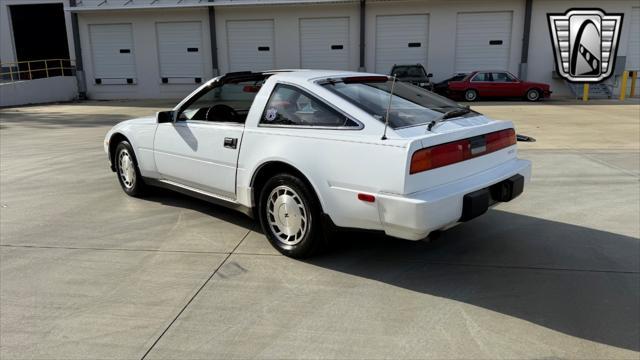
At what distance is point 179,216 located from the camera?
5379 millimetres

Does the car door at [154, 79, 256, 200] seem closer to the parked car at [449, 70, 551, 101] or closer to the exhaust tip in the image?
the exhaust tip

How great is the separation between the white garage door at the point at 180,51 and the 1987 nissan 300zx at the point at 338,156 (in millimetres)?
22291

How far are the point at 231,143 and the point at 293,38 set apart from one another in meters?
21.9

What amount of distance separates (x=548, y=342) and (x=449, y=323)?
0.57 metres

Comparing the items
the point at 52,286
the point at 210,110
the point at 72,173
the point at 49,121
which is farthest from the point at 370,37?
the point at 52,286

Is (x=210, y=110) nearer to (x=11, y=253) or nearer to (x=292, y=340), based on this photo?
(x=11, y=253)

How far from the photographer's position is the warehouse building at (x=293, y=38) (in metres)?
24.0

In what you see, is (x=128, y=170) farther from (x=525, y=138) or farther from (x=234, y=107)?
(x=525, y=138)

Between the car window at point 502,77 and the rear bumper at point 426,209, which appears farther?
the car window at point 502,77

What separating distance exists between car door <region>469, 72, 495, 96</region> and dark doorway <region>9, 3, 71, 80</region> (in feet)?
69.6

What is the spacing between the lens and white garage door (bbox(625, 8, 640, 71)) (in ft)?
77.5

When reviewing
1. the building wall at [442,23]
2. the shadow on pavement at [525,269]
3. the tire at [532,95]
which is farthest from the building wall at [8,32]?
the shadow on pavement at [525,269]

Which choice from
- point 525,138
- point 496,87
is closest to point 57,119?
point 525,138

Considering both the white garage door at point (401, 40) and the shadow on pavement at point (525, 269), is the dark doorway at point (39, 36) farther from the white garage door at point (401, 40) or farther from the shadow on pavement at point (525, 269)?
the shadow on pavement at point (525, 269)
